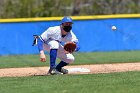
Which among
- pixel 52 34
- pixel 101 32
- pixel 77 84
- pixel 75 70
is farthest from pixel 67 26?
pixel 101 32

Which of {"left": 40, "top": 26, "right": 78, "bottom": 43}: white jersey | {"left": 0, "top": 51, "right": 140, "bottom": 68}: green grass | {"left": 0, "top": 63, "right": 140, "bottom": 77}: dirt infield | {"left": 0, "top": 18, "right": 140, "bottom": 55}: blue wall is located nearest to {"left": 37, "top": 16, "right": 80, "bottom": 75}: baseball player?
{"left": 40, "top": 26, "right": 78, "bottom": 43}: white jersey

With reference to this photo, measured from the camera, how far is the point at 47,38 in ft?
32.1

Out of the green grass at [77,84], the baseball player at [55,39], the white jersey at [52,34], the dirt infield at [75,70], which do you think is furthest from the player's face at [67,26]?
the green grass at [77,84]

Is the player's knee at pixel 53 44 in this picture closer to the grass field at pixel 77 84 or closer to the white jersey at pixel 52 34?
the white jersey at pixel 52 34

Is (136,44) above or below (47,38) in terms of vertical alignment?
below

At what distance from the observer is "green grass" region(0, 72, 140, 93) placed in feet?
23.7

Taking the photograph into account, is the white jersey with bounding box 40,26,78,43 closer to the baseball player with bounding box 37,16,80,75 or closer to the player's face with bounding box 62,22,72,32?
→ the baseball player with bounding box 37,16,80,75

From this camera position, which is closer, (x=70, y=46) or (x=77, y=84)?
(x=77, y=84)

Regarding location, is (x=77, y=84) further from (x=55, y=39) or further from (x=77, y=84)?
(x=55, y=39)

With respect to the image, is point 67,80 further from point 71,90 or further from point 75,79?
point 71,90

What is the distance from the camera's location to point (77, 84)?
7832mm

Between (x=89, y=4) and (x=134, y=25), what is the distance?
1170 cm

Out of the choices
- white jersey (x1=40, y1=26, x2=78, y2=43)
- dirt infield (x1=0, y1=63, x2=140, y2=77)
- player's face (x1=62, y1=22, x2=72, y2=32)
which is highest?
player's face (x1=62, y1=22, x2=72, y2=32)

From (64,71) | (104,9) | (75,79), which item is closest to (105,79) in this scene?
(75,79)
